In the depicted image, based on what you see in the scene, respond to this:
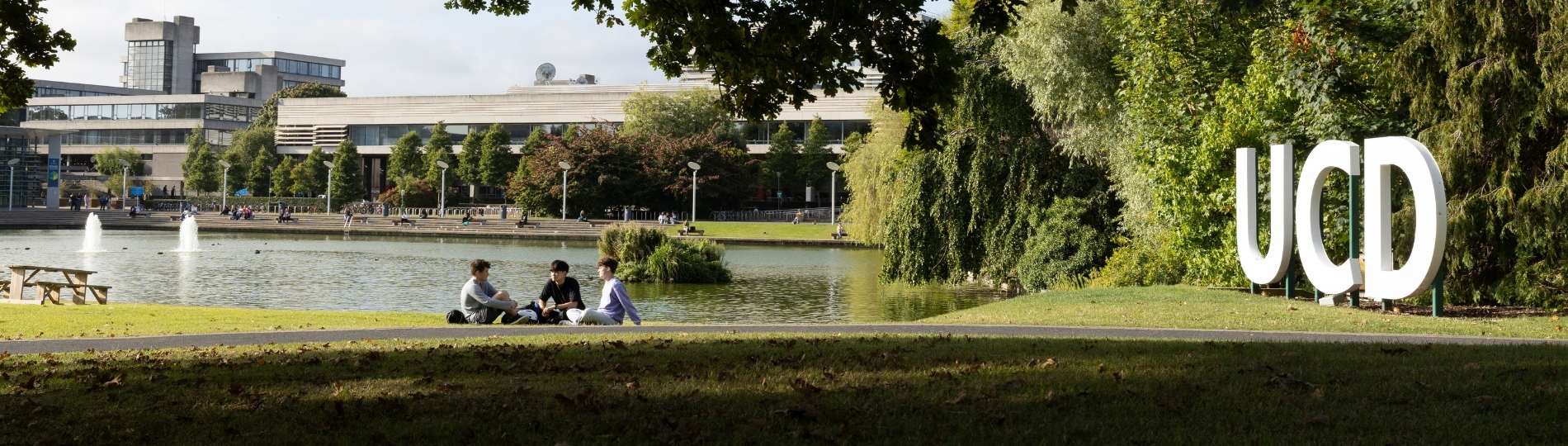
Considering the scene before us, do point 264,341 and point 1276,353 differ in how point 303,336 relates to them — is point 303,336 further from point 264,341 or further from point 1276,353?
point 1276,353

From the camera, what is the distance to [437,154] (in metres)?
93.9

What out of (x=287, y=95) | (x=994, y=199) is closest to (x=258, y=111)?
(x=287, y=95)

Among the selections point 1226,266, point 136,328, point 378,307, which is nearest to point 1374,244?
point 1226,266

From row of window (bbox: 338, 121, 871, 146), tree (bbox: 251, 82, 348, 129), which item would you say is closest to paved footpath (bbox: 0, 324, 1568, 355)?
row of window (bbox: 338, 121, 871, 146)

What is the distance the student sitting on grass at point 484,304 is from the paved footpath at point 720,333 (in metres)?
0.92

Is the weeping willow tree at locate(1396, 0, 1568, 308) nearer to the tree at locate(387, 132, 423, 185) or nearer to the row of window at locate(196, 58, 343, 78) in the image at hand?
the tree at locate(387, 132, 423, 185)

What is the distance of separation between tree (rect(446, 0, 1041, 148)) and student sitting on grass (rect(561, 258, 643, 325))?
5038 millimetres

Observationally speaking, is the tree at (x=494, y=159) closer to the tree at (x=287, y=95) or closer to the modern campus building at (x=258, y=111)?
the modern campus building at (x=258, y=111)

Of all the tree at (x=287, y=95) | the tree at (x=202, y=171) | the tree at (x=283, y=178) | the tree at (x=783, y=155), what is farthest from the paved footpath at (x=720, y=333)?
the tree at (x=287, y=95)

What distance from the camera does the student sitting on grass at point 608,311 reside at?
15016mm

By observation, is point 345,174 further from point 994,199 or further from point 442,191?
point 994,199

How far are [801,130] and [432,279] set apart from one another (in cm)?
6750

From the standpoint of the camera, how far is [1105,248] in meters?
28.1

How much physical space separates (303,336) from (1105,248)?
1921 cm
